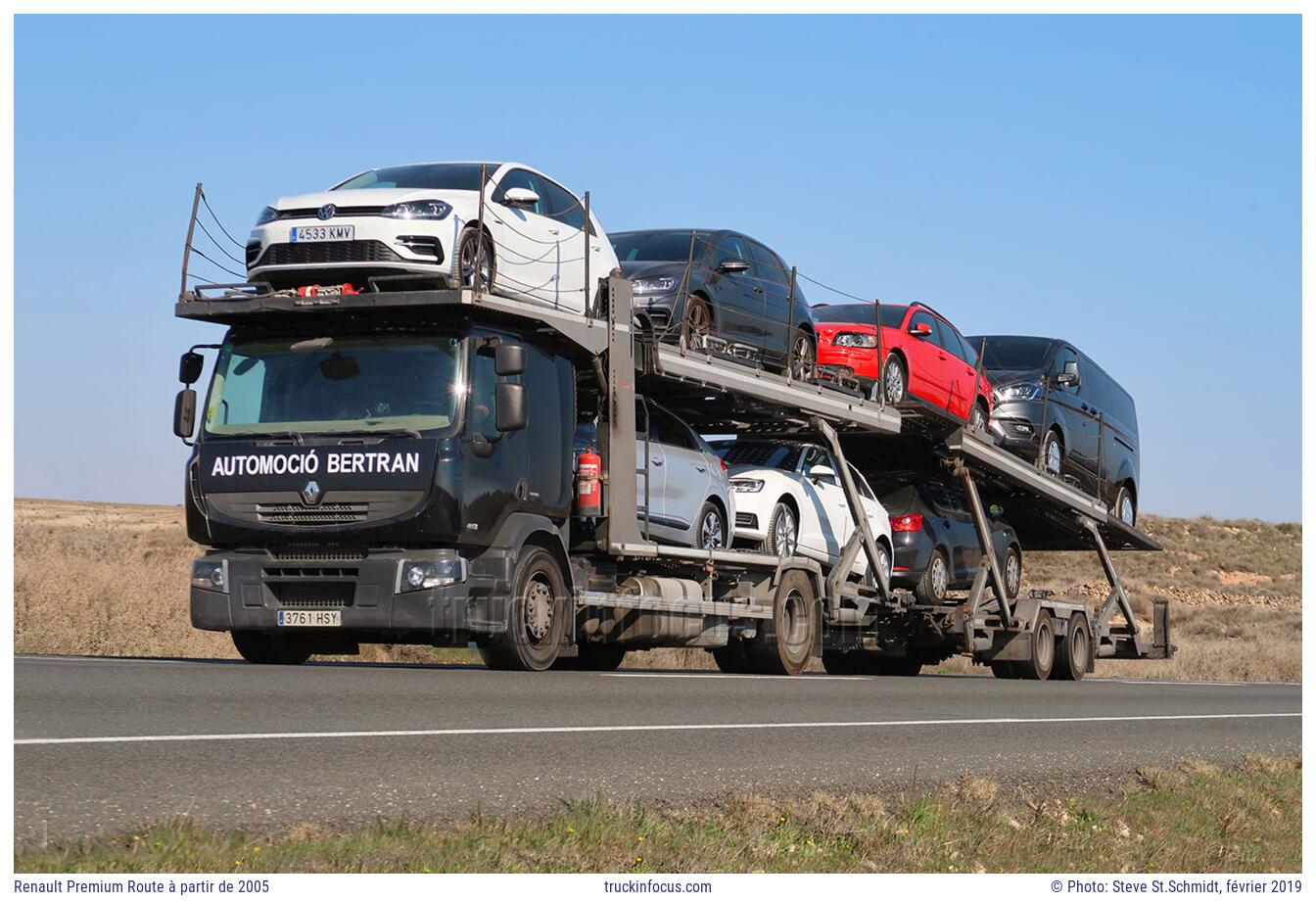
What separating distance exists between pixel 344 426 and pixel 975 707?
17.6ft

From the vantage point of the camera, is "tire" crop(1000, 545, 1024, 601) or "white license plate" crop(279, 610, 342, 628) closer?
"white license plate" crop(279, 610, 342, 628)

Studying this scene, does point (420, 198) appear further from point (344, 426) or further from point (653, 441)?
point (653, 441)

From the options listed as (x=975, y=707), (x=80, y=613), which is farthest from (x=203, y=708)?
(x=80, y=613)

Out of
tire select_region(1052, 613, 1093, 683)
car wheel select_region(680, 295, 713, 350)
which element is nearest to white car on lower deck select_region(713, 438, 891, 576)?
car wheel select_region(680, 295, 713, 350)

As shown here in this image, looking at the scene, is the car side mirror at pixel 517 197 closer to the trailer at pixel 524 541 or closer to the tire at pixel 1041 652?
the trailer at pixel 524 541

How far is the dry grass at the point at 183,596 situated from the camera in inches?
829

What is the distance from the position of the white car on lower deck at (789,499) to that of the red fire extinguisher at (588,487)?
306 centimetres

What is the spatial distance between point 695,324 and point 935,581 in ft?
18.9

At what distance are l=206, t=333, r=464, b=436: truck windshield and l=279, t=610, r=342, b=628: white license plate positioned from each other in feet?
4.58

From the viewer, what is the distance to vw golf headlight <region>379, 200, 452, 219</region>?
13.5 meters

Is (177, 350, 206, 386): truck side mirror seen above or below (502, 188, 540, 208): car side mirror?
below

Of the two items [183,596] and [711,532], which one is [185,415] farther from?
[183,596]

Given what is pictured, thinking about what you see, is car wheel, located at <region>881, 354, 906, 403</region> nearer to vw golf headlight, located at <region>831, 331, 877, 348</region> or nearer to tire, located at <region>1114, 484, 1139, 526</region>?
vw golf headlight, located at <region>831, 331, 877, 348</region>

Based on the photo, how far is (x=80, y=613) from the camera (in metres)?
21.1
